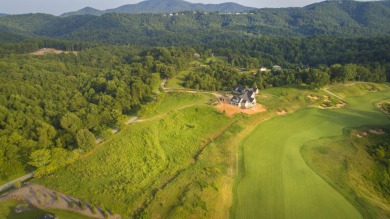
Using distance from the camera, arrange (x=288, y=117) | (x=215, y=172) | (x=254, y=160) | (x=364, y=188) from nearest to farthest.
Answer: (x=364, y=188)
(x=215, y=172)
(x=254, y=160)
(x=288, y=117)

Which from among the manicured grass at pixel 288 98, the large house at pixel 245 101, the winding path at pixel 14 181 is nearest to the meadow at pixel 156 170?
the winding path at pixel 14 181

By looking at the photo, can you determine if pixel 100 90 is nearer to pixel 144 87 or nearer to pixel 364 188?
pixel 144 87

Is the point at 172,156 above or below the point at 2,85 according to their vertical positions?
below

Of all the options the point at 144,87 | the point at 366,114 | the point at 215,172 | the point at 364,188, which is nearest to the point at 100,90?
the point at 144,87

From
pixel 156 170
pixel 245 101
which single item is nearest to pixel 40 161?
pixel 156 170

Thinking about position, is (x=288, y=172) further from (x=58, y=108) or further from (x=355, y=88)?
(x=355, y=88)

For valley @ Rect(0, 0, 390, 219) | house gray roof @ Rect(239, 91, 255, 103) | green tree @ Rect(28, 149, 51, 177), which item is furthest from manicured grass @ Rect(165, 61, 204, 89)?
green tree @ Rect(28, 149, 51, 177)

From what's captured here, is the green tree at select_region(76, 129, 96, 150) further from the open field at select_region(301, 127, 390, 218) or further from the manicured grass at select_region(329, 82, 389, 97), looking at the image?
the manicured grass at select_region(329, 82, 389, 97)
